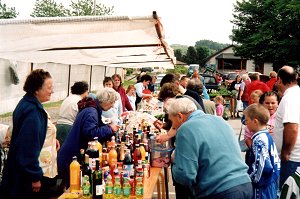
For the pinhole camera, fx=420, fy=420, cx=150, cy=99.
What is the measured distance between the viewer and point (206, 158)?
132 inches

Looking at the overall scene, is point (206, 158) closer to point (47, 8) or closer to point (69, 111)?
point (69, 111)

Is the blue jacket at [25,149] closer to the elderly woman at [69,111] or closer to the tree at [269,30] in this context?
the elderly woman at [69,111]

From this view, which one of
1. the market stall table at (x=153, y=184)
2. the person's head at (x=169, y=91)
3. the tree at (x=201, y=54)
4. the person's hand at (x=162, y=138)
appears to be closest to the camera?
the market stall table at (x=153, y=184)

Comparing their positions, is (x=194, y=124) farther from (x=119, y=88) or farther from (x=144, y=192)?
(x=119, y=88)

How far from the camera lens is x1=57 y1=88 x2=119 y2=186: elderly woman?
4.91 meters

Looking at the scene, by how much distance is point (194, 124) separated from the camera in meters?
3.36

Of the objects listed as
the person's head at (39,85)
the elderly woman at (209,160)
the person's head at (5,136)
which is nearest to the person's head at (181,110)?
the elderly woman at (209,160)

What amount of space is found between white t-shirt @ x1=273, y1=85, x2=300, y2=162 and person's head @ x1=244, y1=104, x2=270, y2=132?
307 millimetres

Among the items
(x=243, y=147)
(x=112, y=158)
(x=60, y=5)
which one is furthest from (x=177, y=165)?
(x=60, y=5)

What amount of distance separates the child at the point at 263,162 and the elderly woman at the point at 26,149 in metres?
2.10

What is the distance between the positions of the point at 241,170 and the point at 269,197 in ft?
3.32

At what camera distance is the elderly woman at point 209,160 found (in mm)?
3330

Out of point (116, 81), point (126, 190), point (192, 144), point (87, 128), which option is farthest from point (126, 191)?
point (116, 81)

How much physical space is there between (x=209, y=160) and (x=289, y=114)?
5.43 ft
